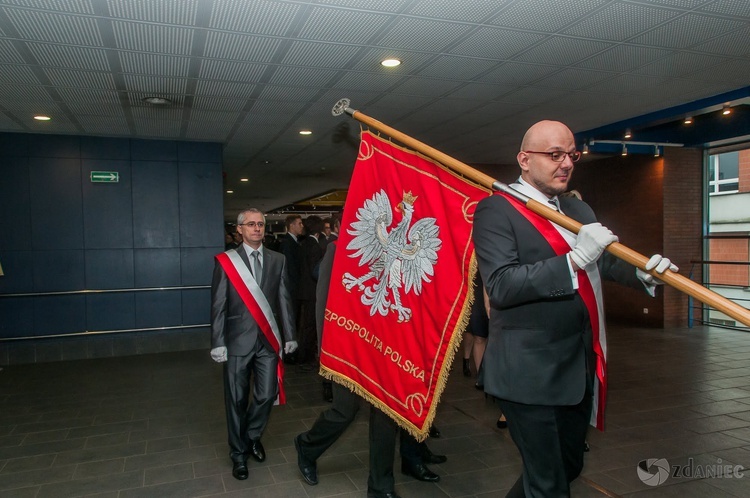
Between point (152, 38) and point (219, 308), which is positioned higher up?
point (152, 38)

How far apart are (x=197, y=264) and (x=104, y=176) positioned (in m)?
1.84

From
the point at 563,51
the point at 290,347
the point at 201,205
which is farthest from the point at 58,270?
the point at 563,51

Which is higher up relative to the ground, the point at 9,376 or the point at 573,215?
the point at 573,215

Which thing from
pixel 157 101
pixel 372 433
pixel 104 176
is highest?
pixel 157 101

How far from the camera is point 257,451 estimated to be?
3828 millimetres

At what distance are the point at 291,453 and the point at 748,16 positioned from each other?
466 cm

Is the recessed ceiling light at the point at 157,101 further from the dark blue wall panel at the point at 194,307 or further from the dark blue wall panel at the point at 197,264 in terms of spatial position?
the dark blue wall panel at the point at 194,307

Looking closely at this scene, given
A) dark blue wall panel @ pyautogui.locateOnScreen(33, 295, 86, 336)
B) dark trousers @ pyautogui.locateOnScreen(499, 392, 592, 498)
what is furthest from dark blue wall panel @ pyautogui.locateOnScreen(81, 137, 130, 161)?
dark trousers @ pyautogui.locateOnScreen(499, 392, 592, 498)

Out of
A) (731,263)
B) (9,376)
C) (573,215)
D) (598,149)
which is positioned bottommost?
(9,376)

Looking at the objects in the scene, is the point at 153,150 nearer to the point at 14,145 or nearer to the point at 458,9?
the point at 14,145

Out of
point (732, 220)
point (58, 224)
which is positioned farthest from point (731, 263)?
point (58, 224)

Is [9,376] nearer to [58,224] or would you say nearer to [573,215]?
[58,224]

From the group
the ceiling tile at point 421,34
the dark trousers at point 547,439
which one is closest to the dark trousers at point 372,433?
the dark trousers at point 547,439

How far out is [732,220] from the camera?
A: 9328 millimetres
